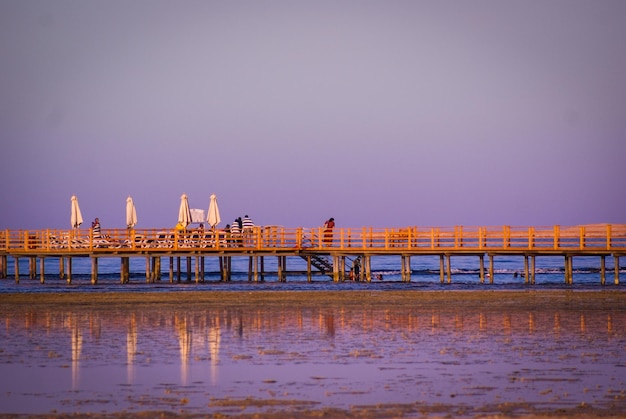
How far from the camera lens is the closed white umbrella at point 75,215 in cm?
4741

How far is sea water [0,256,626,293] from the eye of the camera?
42188 mm

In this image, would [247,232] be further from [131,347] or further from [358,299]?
[131,347]

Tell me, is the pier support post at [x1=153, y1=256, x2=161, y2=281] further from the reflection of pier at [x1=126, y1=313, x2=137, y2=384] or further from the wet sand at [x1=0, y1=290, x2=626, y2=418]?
the reflection of pier at [x1=126, y1=313, x2=137, y2=384]

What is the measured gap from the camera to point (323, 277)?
5775cm

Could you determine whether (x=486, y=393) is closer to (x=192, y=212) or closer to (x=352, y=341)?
(x=352, y=341)

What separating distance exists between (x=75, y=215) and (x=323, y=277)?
16.0 metres

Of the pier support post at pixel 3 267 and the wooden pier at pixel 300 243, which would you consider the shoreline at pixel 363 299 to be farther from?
the pier support post at pixel 3 267

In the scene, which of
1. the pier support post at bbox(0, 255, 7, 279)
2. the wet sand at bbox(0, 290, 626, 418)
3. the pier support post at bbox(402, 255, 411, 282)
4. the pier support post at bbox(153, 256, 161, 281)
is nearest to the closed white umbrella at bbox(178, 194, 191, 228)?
the pier support post at bbox(153, 256, 161, 281)

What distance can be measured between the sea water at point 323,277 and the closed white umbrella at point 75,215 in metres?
2.89

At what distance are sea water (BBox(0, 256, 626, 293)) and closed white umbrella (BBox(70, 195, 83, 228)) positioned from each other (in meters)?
2.89

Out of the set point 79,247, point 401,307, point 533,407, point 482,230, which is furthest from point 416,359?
point 79,247

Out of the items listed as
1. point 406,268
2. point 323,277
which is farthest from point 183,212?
point 323,277

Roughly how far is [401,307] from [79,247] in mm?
21637

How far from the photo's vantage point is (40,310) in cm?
2792
